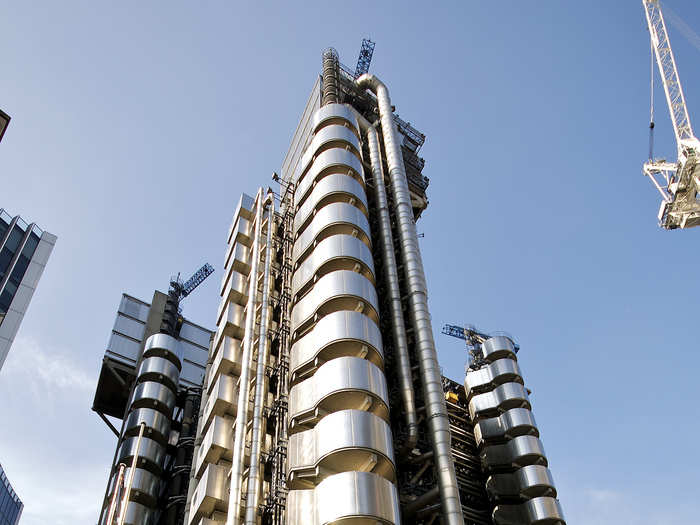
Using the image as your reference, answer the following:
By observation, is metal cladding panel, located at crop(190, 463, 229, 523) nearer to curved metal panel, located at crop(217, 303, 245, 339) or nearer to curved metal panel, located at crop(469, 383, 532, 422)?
curved metal panel, located at crop(217, 303, 245, 339)

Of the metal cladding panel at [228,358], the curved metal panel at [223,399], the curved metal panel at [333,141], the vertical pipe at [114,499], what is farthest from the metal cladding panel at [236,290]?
the vertical pipe at [114,499]

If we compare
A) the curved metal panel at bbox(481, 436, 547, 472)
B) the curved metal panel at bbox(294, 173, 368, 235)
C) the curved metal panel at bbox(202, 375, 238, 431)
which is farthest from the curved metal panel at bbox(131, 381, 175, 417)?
the curved metal panel at bbox(481, 436, 547, 472)

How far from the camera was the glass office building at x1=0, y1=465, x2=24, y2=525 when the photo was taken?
125 m

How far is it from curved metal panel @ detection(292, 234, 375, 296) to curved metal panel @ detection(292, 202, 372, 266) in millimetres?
1197

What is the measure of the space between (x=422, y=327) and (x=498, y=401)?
1763 cm

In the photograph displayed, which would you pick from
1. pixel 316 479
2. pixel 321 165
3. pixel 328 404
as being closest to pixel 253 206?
pixel 321 165

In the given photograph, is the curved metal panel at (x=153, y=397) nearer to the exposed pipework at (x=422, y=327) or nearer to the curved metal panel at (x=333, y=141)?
the curved metal panel at (x=333, y=141)

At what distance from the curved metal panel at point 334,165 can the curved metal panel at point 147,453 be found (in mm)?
26687

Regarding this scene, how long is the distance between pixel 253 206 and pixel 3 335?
→ 37.4m

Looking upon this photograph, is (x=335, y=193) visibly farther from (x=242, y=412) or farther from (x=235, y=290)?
(x=242, y=412)

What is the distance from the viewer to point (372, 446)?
107 ft

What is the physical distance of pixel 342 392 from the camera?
115 ft

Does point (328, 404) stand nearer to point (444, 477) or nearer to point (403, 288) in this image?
point (444, 477)

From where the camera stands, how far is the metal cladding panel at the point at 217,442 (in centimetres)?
4306
